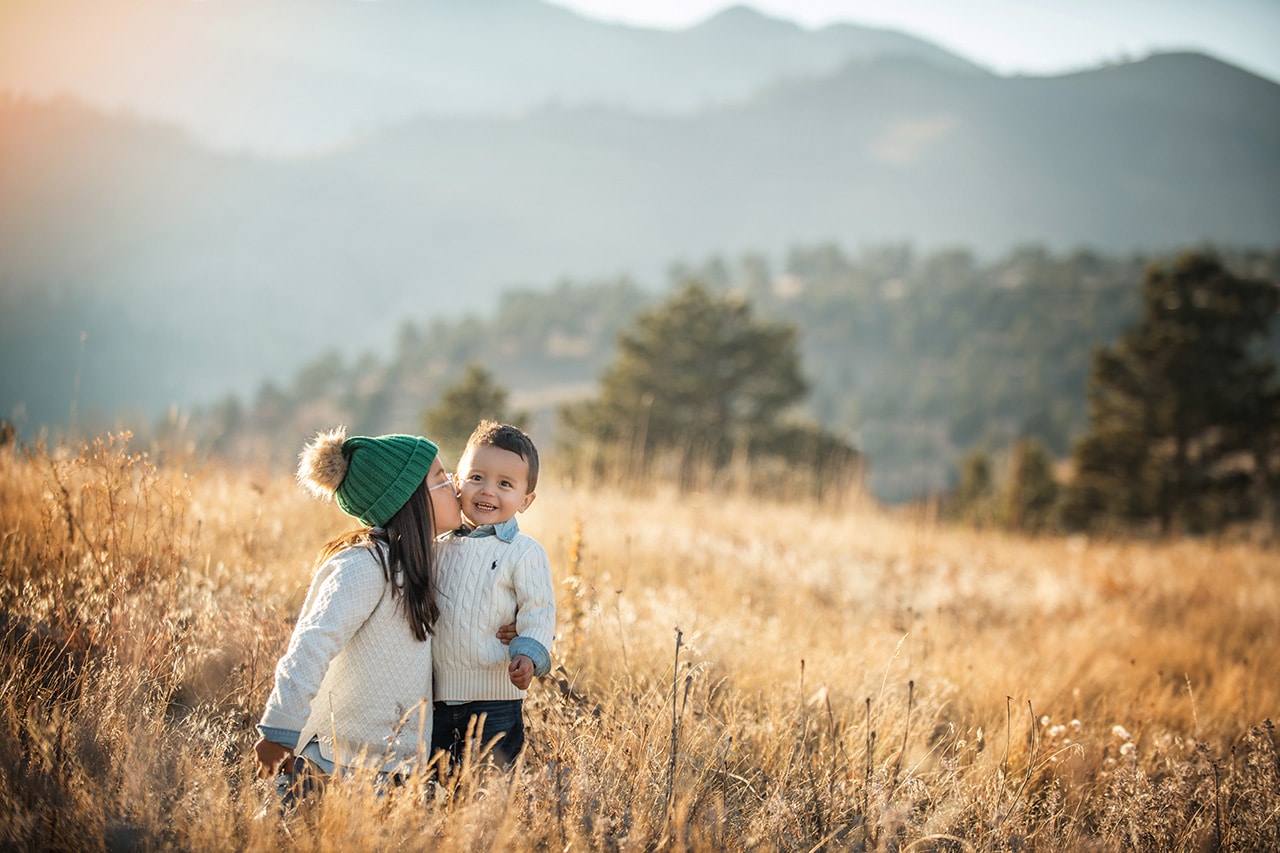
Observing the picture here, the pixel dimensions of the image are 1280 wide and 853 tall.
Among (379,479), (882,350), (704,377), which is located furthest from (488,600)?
(882,350)

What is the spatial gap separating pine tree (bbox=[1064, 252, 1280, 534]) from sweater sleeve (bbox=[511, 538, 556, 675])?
1874 centimetres

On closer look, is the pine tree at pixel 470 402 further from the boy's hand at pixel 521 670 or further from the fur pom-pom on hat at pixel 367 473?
the boy's hand at pixel 521 670

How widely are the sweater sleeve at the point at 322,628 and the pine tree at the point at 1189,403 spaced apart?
19103 millimetres

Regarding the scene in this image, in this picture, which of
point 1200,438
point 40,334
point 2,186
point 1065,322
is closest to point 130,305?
point 2,186

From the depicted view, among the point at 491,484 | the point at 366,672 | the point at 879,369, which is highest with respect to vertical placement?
the point at 879,369

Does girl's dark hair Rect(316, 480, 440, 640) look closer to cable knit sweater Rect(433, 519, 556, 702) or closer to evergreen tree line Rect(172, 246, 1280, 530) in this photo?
cable knit sweater Rect(433, 519, 556, 702)

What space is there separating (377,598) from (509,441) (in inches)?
21.0

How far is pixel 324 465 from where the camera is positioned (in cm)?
192

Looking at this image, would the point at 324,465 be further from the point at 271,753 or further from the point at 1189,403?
the point at 1189,403

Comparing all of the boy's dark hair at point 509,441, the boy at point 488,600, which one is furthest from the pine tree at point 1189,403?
the boy at point 488,600

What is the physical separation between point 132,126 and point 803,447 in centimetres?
17077

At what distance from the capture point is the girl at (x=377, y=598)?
6.22 feet

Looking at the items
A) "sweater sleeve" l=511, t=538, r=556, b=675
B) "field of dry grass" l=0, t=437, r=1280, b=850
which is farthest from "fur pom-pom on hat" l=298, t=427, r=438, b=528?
"field of dry grass" l=0, t=437, r=1280, b=850

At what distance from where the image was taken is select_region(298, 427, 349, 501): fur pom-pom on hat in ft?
6.31
